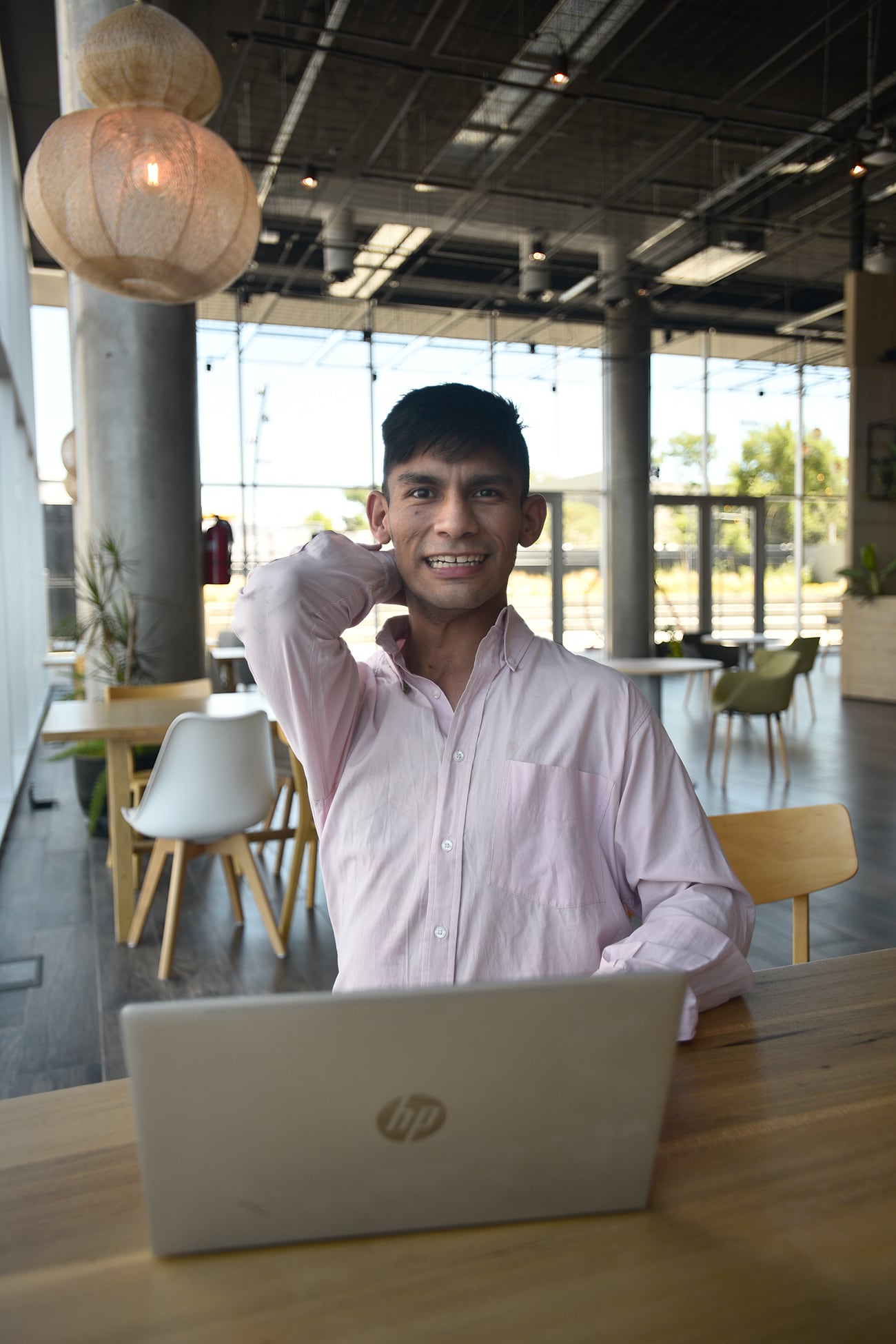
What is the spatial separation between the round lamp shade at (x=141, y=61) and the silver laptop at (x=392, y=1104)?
3281 millimetres

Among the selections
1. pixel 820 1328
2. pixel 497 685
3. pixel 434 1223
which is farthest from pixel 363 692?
pixel 820 1328

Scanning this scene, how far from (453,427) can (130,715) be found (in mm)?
3154

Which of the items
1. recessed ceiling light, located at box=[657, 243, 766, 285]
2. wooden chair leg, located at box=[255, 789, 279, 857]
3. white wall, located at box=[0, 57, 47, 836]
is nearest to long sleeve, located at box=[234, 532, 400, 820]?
wooden chair leg, located at box=[255, 789, 279, 857]

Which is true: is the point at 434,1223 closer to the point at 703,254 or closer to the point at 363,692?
the point at 363,692

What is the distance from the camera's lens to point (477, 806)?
1.25 meters

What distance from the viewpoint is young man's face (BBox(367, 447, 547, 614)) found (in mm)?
1303

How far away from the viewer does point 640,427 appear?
13.8 metres

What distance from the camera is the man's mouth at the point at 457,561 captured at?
1.30m

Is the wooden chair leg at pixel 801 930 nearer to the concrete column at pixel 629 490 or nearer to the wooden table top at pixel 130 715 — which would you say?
the wooden table top at pixel 130 715

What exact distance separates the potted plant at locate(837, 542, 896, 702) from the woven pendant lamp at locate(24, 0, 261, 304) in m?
9.39

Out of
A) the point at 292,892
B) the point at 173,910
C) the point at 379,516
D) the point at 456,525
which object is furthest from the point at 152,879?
the point at 456,525

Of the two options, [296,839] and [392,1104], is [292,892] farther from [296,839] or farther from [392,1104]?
[392,1104]

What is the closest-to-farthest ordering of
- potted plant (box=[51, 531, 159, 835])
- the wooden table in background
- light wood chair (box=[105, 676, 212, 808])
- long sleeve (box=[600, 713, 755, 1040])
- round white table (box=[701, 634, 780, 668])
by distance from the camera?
long sleeve (box=[600, 713, 755, 1040]) < the wooden table in background < light wood chair (box=[105, 676, 212, 808]) < potted plant (box=[51, 531, 159, 835]) < round white table (box=[701, 634, 780, 668])

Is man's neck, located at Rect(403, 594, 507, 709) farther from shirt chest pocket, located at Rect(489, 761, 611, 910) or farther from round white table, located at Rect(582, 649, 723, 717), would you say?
round white table, located at Rect(582, 649, 723, 717)
